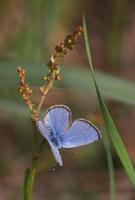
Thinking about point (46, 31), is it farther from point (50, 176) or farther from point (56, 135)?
point (56, 135)

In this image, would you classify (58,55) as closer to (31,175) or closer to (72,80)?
(31,175)

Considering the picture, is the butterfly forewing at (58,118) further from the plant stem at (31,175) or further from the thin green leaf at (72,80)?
the thin green leaf at (72,80)

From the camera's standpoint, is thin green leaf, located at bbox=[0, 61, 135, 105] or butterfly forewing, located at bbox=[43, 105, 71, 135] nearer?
butterfly forewing, located at bbox=[43, 105, 71, 135]

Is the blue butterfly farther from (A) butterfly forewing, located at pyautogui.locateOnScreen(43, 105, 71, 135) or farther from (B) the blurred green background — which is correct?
(B) the blurred green background

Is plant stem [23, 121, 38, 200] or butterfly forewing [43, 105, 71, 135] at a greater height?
butterfly forewing [43, 105, 71, 135]

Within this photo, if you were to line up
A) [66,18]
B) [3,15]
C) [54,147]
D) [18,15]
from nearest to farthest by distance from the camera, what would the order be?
[54,147] → [3,15] → [18,15] → [66,18]

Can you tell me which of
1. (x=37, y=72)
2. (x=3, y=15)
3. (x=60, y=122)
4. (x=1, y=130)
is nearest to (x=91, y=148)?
(x=1, y=130)

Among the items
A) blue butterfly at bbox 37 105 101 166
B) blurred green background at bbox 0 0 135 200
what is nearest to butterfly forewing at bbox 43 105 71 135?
blue butterfly at bbox 37 105 101 166
